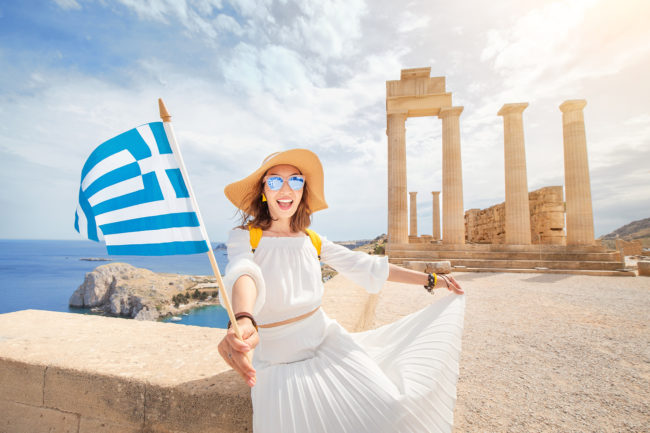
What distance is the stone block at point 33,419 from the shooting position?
1707 millimetres

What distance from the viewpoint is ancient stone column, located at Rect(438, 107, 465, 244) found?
45.4 ft

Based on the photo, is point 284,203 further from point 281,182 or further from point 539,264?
point 539,264

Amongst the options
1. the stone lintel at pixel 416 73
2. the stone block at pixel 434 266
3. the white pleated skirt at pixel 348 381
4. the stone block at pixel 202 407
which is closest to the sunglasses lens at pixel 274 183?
the white pleated skirt at pixel 348 381

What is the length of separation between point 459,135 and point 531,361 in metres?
14.0

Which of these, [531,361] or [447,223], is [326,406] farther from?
[447,223]

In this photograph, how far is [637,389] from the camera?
2.29 meters

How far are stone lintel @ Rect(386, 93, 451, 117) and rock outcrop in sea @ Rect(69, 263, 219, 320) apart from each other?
31.5m

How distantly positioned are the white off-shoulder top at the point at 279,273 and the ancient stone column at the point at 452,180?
1369 cm

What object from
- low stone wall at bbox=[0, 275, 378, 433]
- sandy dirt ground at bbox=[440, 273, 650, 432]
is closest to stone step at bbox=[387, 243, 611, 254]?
sandy dirt ground at bbox=[440, 273, 650, 432]

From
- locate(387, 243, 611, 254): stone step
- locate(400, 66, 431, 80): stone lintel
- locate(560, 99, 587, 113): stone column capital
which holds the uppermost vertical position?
locate(400, 66, 431, 80): stone lintel

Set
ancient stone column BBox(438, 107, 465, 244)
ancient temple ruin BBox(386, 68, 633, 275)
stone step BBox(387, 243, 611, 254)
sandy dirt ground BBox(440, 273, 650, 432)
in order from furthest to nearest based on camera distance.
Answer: ancient stone column BBox(438, 107, 465, 244)
stone step BBox(387, 243, 611, 254)
ancient temple ruin BBox(386, 68, 633, 275)
sandy dirt ground BBox(440, 273, 650, 432)

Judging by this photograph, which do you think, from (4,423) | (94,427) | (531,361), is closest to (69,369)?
(94,427)

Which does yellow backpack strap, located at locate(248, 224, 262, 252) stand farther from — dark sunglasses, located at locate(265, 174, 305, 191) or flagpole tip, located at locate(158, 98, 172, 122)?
flagpole tip, located at locate(158, 98, 172, 122)

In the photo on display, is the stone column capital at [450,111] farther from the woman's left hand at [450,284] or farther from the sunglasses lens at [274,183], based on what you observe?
the sunglasses lens at [274,183]
